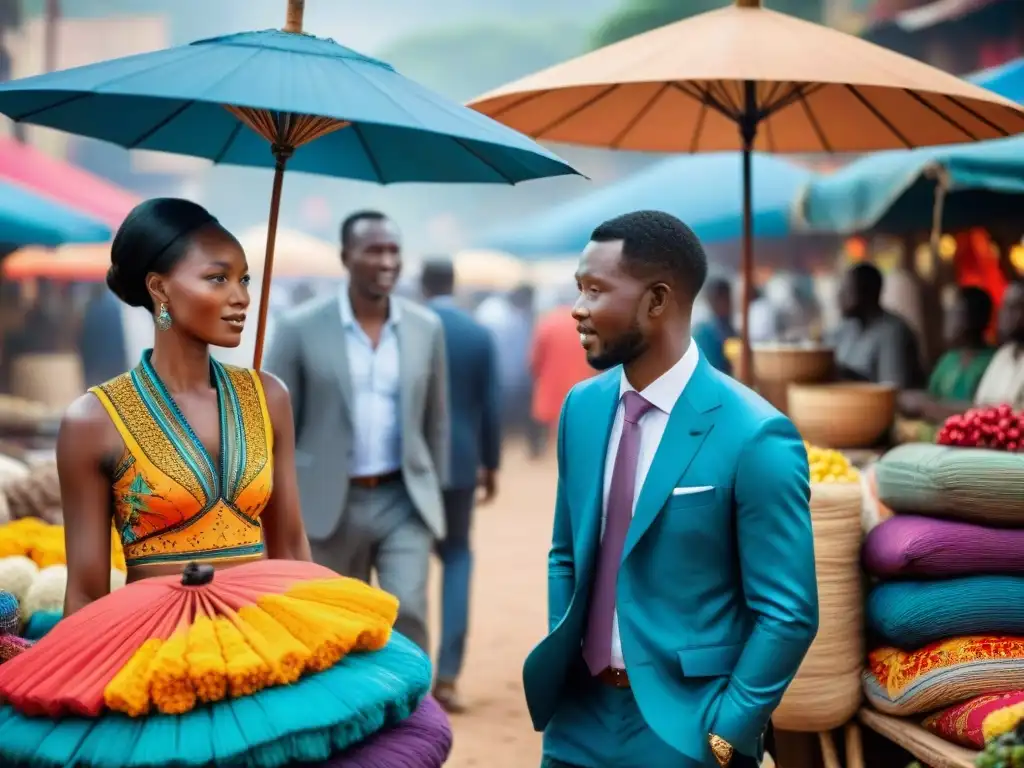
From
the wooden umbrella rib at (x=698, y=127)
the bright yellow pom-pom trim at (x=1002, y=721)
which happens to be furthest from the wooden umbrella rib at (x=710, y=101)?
the bright yellow pom-pom trim at (x=1002, y=721)

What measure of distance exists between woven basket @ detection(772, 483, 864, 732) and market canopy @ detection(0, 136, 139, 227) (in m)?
9.23

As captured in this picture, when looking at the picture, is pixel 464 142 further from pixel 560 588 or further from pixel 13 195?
pixel 13 195

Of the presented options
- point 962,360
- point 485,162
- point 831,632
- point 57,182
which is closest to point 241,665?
point 485,162

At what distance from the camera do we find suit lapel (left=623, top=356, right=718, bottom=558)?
2877 millimetres

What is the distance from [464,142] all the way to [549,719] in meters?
1.64

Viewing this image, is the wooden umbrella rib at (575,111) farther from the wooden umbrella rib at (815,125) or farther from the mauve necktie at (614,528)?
the mauve necktie at (614,528)

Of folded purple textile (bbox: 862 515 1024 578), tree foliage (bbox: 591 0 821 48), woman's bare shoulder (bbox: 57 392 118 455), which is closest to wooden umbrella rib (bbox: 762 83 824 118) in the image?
folded purple textile (bbox: 862 515 1024 578)

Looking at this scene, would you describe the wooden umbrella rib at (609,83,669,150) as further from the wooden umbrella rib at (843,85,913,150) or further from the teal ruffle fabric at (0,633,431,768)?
the teal ruffle fabric at (0,633,431,768)

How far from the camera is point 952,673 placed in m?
4.01

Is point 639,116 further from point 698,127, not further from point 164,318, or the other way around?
point 164,318

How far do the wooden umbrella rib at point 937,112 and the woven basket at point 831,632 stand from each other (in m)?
1.51

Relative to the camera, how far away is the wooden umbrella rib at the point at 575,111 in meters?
5.44

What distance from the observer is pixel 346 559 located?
5793mm

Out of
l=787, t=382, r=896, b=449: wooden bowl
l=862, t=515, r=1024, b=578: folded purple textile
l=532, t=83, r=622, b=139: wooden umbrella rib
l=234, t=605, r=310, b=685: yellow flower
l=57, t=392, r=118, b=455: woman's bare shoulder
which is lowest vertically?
l=234, t=605, r=310, b=685: yellow flower
